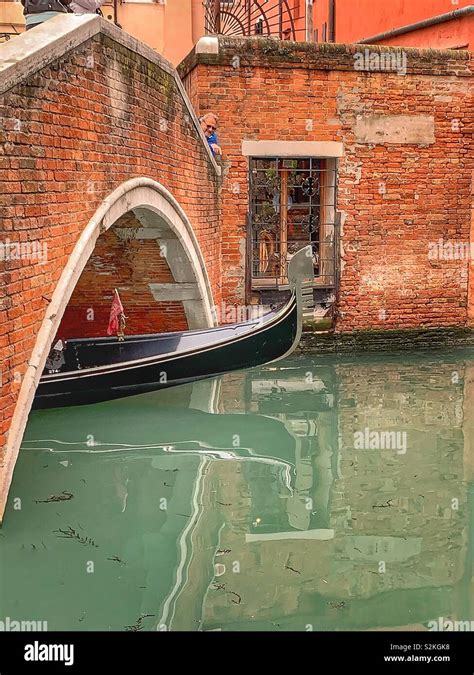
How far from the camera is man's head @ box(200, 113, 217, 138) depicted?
7.49 m

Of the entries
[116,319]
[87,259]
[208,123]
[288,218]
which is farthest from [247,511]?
[288,218]

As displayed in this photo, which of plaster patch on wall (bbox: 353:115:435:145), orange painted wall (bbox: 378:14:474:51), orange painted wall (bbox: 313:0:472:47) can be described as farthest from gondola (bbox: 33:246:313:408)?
orange painted wall (bbox: 313:0:472:47)

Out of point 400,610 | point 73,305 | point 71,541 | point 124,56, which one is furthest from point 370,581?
point 73,305

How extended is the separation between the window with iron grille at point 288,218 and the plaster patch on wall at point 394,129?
1.44ft

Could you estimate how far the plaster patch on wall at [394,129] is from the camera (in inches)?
318

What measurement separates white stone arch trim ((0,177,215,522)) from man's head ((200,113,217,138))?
4.21ft

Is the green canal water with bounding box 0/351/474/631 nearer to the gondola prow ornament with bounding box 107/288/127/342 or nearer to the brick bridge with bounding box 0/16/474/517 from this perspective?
the gondola prow ornament with bounding box 107/288/127/342

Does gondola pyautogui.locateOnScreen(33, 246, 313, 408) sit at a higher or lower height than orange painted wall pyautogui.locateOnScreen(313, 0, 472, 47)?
lower

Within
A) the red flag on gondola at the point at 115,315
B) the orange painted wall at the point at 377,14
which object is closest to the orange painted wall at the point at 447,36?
the orange painted wall at the point at 377,14

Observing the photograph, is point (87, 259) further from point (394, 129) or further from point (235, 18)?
point (235, 18)

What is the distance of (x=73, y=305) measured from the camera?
739cm

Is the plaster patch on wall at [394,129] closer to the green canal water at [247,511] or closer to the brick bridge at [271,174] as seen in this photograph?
the brick bridge at [271,174]
